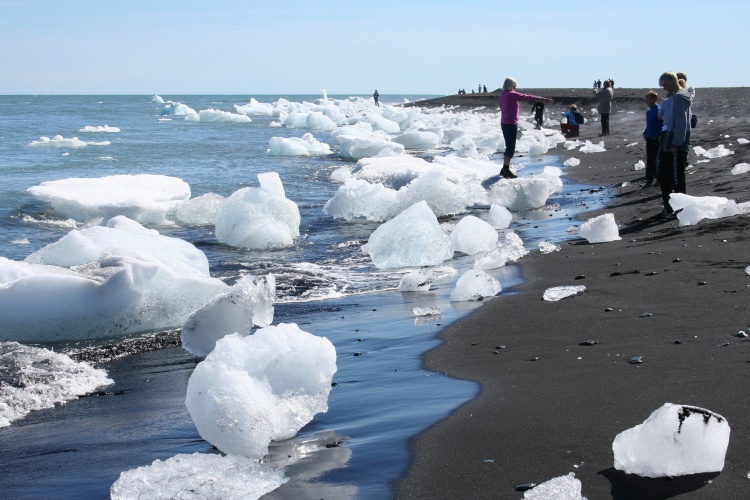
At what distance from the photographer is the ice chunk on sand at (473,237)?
318 inches

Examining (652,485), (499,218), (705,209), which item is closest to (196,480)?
(652,485)

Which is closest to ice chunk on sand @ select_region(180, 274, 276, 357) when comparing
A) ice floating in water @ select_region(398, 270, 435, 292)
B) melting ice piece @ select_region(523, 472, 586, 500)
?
ice floating in water @ select_region(398, 270, 435, 292)

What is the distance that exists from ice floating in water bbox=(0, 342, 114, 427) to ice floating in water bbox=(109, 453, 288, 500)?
4.95ft

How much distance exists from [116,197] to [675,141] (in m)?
7.78

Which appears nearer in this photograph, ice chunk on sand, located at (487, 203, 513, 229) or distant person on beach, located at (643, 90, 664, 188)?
ice chunk on sand, located at (487, 203, 513, 229)

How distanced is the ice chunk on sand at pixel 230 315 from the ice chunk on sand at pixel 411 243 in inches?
116

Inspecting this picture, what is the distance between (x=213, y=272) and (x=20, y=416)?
3996 mm

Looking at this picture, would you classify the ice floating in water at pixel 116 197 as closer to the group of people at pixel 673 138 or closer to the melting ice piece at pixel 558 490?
the group of people at pixel 673 138

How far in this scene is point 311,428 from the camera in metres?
3.47

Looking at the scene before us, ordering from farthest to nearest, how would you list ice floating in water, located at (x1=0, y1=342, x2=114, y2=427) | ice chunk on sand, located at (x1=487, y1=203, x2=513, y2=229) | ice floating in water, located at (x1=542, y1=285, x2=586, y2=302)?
ice chunk on sand, located at (x1=487, y1=203, x2=513, y2=229) < ice floating in water, located at (x1=542, y1=285, x2=586, y2=302) < ice floating in water, located at (x1=0, y1=342, x2=114, y2=427)

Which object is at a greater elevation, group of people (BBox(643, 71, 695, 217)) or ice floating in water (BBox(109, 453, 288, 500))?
group of people (BBox(643, 71, 695, 217))

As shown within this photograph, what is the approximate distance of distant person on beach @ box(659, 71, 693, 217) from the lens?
25.7 feet

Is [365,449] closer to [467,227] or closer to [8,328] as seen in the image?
[8,328]

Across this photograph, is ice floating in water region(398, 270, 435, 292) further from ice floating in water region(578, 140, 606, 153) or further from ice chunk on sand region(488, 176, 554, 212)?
ice floating in water region(578, 140, 606, 153)
